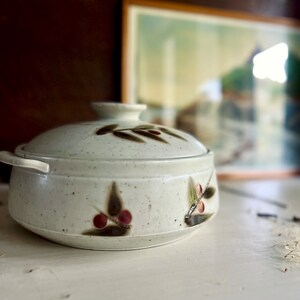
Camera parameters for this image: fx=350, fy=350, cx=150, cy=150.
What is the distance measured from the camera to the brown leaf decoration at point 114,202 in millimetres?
405

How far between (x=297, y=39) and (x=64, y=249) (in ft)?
2.94

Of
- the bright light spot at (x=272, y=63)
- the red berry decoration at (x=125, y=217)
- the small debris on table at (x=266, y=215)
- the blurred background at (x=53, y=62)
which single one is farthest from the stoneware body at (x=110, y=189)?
the bright light spot at (x=272, y=63)

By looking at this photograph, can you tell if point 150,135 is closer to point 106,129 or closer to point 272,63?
point 106,129

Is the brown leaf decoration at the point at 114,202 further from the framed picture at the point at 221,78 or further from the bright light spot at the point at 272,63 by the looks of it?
the bright light spot at the point at 272,63

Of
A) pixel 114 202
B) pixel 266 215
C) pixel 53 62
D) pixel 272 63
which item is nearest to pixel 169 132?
pixel 114 202

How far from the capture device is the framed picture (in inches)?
33.8

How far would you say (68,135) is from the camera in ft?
1.53

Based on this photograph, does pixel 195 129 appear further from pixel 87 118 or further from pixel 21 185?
pixel 21 185

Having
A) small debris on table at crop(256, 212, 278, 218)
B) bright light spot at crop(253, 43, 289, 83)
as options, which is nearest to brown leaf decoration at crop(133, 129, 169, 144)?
small debris on table at crop(256, 212, 278, 218)

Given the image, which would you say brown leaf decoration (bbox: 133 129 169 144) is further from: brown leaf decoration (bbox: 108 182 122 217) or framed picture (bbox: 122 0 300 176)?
framed picture (bbox: 122 0 300 176)

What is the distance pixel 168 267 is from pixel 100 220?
10 centimetres

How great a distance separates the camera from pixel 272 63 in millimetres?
988

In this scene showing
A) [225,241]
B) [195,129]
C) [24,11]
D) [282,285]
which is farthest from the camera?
[195,129]

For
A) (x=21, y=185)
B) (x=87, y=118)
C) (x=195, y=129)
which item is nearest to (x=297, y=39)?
(x=195, y=129)
